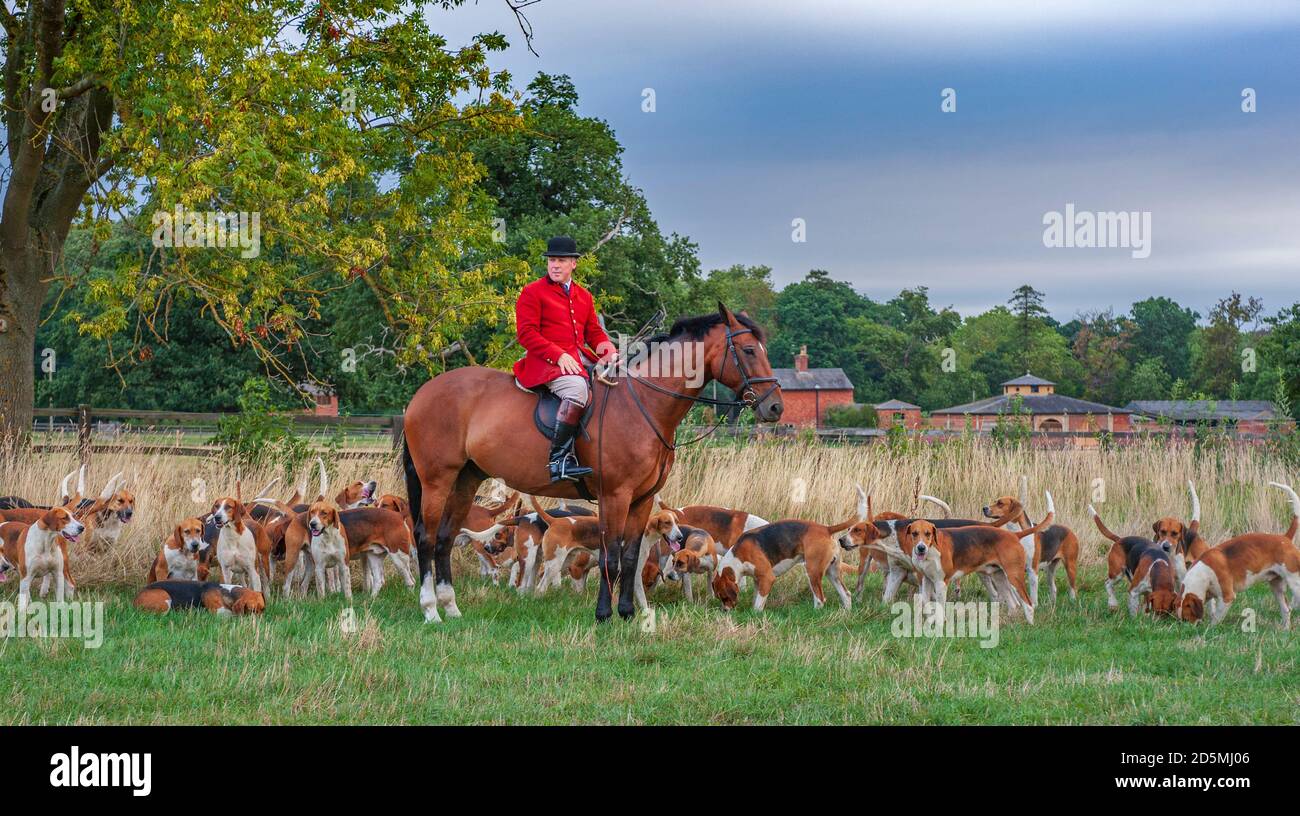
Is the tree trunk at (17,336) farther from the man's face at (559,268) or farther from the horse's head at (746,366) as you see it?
the horse's head at (746,366)

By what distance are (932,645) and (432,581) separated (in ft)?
12.7

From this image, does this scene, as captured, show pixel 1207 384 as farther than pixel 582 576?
Yes

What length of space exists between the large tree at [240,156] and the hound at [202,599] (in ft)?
16.1

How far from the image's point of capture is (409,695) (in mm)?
6195

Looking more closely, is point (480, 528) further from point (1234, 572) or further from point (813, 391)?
point (813, 391)

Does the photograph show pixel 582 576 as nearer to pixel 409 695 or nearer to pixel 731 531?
pixel 731 531

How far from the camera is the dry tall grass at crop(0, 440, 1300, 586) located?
45.0 ft

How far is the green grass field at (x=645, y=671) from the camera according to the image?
596 centimetres

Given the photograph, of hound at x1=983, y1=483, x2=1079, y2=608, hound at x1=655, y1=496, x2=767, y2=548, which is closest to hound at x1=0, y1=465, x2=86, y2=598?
hound at x1=655, y1=496, x2=767, y2=548

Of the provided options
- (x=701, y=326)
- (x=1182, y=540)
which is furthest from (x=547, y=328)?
(x=1182, y=540)

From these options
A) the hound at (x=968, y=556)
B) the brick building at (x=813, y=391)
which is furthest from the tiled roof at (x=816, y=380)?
the hound at (x=968, y=556)

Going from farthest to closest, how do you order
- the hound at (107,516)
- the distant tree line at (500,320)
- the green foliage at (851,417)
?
the green foliage at (851,417) < the distant tree line at (500,320) < the hound at (107,516)
